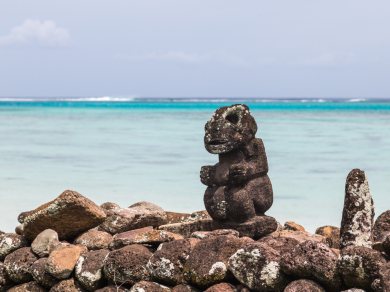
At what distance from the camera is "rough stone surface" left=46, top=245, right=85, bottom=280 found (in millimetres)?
4699

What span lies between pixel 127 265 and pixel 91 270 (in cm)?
49

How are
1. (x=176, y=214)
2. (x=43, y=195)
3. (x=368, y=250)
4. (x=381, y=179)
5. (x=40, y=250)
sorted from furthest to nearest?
(x=381, y=179) < (x=43, y=195) < (x=176, y=214) < (x=40, y=250) < (x=368, y=250)

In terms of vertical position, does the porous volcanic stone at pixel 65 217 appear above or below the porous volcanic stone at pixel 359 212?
below

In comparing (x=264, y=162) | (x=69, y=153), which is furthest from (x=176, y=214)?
(x=69, y=153)

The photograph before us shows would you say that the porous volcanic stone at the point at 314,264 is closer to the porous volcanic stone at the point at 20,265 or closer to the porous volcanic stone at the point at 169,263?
the porous volcanic stone at the point at 169,263

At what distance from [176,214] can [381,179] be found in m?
7.30

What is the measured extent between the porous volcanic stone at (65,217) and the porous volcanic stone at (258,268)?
2051mm

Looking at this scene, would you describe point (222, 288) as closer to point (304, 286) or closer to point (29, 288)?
point (304, 286)

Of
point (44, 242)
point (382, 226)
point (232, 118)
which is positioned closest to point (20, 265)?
point (44, 242)

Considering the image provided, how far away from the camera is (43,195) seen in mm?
10281

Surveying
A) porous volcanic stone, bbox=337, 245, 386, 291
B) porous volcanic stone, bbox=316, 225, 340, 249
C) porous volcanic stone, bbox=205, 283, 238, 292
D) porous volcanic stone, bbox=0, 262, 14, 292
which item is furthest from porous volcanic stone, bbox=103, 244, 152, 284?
porous volcanic stone, bbox=316, 225, 340, 249

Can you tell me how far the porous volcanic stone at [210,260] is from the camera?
403 centimetres

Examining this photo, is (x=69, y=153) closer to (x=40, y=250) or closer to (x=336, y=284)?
(x=40, y=250)

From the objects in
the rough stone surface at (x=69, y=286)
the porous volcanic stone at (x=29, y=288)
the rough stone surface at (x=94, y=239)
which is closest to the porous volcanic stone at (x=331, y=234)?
the rough stone surface at (x=94, y=239)
